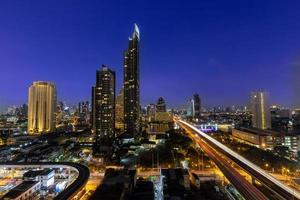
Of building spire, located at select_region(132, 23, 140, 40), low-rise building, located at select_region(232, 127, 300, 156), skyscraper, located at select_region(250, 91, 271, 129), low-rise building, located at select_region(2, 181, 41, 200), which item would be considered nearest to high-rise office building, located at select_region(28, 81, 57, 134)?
building spire, located at select_region(132, 23, 140, 40)

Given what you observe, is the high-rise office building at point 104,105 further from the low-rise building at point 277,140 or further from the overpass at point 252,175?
the overpass at point 252,175

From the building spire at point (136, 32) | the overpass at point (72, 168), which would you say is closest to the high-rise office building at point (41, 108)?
the building spire at point (136, 32)

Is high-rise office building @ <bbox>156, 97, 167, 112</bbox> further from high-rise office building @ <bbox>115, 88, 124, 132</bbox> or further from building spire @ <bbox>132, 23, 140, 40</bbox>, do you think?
building spire @ <bbox>132, 23, 140, 40</bbox>

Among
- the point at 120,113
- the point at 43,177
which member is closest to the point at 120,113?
the point at 120,113

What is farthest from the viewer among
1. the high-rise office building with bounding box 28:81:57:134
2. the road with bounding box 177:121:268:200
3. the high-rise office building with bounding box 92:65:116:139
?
the high-rise office building with bounding box 28:81:57:134

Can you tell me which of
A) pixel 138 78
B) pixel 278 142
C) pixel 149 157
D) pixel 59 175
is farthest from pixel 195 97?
pixel 59 175

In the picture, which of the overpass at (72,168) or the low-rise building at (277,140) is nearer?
the overpass at (72,168)

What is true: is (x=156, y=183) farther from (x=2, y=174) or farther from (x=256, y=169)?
(x=2, y=174)
